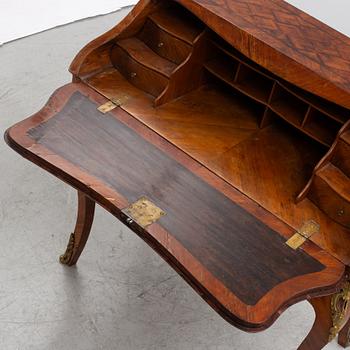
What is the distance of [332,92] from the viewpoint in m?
2.10

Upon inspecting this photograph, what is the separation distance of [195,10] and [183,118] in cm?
37

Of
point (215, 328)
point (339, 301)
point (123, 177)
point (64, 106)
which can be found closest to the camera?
point (339, 301)

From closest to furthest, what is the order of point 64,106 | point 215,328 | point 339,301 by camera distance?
point 339,301
point 64,106
point 215,328

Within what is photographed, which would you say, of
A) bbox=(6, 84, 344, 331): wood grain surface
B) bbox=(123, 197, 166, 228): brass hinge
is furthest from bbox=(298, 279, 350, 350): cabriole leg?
bbox=(123, 197, 166, 228): brass hinge

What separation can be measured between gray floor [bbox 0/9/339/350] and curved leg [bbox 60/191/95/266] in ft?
0.20

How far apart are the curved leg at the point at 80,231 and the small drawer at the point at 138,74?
467 millimetres

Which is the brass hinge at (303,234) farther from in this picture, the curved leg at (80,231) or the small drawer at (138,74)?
the curved leg at (80,231)

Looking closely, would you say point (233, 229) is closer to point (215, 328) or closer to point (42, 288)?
point (215, 328)

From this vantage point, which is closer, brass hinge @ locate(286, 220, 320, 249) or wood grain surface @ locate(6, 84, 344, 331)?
wood grain surface @ locate(6, 84, 344, 331)

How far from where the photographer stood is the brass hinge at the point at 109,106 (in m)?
2.49

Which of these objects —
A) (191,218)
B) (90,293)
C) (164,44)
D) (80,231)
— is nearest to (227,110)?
(164,44)

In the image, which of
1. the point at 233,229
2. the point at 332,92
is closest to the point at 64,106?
the point at 233,229

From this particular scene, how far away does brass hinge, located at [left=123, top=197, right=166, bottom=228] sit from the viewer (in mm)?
2105

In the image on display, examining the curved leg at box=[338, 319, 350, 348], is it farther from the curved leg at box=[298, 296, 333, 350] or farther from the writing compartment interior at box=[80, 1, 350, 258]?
the writing compartment interior at box=[80, 1, 350, 258]
